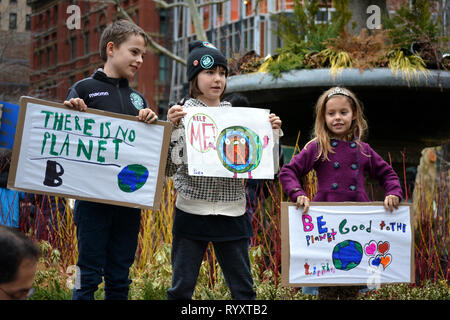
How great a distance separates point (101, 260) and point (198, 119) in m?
0.90

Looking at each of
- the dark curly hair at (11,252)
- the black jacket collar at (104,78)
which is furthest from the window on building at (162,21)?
the dark curly hair at (11,252)

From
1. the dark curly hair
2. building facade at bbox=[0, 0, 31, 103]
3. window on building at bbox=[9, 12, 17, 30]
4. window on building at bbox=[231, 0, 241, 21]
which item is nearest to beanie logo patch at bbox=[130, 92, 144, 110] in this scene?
the dark curly hair

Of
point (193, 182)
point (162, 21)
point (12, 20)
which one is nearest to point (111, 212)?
point (193, 182)

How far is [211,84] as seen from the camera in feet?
11.4

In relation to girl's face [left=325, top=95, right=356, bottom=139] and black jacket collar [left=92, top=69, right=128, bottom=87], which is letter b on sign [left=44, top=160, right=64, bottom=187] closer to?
black jacket collar [left=92, top=69, right=128, bottom=87]

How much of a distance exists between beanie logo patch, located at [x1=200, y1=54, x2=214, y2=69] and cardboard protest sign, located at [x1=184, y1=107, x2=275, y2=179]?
248 mm

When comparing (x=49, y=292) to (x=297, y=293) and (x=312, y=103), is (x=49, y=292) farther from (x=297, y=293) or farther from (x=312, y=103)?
(x=312, y=103)

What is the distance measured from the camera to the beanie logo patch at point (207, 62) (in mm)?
3477

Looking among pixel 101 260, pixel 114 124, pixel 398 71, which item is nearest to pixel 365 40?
pixel 398 71

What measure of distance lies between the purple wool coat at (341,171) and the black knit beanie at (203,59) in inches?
26.7

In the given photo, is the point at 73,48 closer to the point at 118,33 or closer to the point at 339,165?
the point at 118,33

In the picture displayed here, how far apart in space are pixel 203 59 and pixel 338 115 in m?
0.81

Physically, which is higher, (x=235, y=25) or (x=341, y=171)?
(x=235, y=25)
